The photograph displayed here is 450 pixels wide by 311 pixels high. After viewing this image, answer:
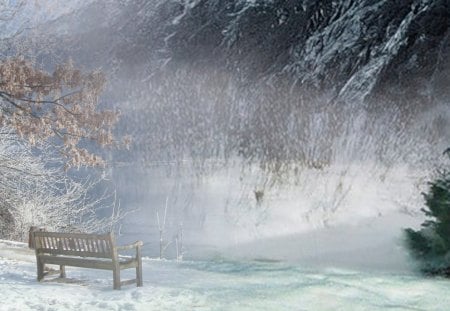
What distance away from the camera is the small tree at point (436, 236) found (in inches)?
493

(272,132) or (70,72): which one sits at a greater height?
(272,132)

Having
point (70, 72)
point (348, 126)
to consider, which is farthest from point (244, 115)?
point (70, 72)

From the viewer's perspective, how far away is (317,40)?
78.8 metres

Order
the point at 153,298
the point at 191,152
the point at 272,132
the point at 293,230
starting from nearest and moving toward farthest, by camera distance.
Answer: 1. the point at 153,298
2. the point at 293,230
3. the point at 272,132
4. the point at 191,152

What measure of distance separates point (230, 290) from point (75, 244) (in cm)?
288

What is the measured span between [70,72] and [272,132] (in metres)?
79.6

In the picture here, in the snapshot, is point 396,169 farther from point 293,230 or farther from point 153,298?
point 153,298

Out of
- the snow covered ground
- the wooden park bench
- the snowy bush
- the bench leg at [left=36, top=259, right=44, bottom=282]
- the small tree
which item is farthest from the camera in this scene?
the snowy bush

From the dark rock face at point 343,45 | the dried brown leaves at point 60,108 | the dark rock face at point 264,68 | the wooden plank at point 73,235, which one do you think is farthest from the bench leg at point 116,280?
the dark rock face at point 343,45

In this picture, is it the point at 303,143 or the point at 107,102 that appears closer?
the point at 303,143

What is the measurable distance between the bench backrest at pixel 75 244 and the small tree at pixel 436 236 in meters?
6.03

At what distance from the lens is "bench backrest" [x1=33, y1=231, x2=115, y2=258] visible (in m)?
10.9

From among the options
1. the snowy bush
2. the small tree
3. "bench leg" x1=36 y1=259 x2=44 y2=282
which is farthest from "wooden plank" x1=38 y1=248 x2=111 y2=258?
the snowy bush

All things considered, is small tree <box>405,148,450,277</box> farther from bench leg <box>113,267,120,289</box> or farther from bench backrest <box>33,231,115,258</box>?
bench backrest <box>33,231,115,258</box>
